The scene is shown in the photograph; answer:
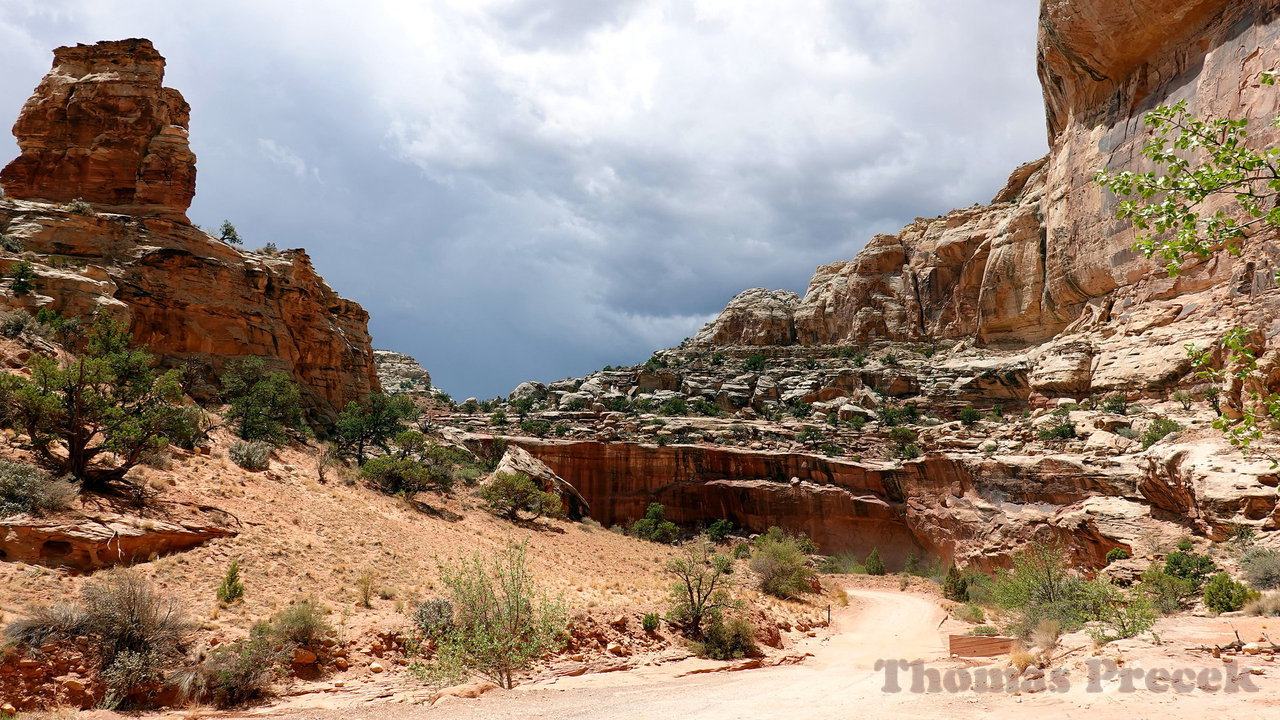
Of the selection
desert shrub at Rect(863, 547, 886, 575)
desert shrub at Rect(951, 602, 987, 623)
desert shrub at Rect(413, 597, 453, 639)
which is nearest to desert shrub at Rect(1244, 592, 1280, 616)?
desert shrub at Rect(951, 602, 987, 623)

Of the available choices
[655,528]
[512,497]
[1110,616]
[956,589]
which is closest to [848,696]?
[1110,616]

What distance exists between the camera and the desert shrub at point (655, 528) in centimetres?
3931

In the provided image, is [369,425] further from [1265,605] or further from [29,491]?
[1265,605]

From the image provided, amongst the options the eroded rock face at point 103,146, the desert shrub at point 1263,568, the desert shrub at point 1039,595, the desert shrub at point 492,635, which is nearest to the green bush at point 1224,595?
the desert shrub at point 1263,568

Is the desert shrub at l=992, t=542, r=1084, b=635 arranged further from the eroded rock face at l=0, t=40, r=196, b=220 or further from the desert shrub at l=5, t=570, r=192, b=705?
the eroded rock face at l=0, t=40, r=196, b=220

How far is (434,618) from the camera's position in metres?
13.2

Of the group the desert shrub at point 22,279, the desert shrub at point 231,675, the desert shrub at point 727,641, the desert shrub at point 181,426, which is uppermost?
the desert shrub at point 22,279

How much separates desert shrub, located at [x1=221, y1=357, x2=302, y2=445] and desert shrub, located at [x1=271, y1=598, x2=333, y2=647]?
15.5 metres

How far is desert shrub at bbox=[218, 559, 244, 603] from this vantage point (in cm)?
1241

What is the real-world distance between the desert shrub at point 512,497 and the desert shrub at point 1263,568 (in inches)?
1048

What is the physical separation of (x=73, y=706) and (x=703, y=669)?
1172 centimetres

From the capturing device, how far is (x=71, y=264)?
84.9 ft

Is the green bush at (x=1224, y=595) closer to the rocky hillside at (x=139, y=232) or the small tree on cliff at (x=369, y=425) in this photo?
the small tree on cliff at (x=369, y=425)

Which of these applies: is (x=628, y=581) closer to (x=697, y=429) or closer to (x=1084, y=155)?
(x=697, y=429)
